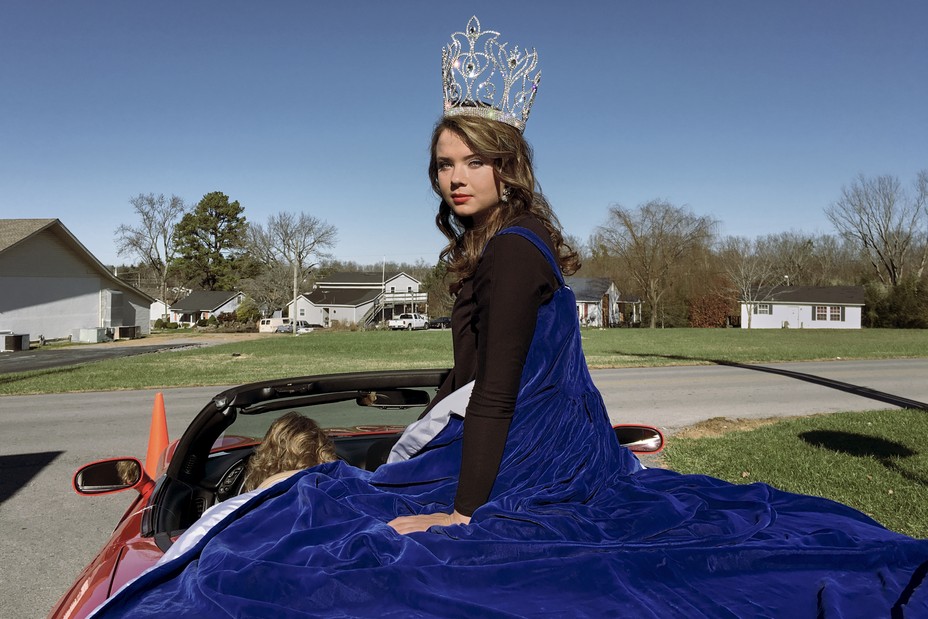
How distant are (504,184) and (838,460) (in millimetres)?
6660

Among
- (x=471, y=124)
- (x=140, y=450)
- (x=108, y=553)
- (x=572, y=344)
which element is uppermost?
(x=471, y=124)

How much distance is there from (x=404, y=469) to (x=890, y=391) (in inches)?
582

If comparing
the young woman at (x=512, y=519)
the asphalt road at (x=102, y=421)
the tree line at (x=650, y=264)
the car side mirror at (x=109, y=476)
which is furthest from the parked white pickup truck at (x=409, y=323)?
the young woman at (x=512, y=519)

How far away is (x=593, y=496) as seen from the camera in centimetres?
177

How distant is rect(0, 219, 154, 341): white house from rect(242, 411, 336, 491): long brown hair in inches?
1494

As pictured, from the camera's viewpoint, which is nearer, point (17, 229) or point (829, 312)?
point (17, 229)

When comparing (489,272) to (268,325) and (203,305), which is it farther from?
(203,305)

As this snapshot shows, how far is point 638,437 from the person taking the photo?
3.05 meters

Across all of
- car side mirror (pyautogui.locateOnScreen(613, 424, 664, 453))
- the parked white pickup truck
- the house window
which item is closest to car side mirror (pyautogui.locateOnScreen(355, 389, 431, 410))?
car side mirror (pyautogui.locateOnScreen(613, 424, 664, 453))

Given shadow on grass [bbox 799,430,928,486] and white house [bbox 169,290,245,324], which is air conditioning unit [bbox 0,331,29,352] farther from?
white house [bbox 169,290,245,324]

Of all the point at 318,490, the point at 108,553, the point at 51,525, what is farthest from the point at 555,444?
the point at 51,525

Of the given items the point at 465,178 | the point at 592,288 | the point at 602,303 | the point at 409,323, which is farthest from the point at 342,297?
the point at 465,178

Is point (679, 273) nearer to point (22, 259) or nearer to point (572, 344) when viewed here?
point (22, 259)

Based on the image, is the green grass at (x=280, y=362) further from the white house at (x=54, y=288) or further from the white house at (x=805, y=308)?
the white house at (x=805, y=308)
